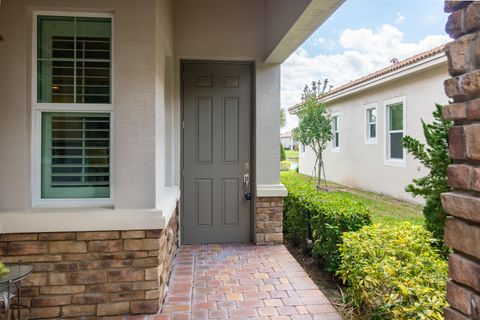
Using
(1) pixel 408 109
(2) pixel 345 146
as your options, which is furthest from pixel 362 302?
(2) pixel 345 146

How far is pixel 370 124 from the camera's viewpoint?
10172 mm

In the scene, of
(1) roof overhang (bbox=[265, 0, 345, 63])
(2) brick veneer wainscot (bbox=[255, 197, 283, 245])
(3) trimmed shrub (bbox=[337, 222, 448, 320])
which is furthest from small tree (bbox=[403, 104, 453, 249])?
(2) brick veneer wainscot (bbox=[255, 197, 283, 245])

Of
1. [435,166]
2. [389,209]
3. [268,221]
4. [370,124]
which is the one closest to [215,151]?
[268,221]

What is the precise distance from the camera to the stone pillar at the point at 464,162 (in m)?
0.90

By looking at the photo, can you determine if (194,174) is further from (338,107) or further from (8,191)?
(338,107)

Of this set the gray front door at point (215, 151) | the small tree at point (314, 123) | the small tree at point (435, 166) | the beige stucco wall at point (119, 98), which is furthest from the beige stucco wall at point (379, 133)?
the beige stucco wall at point (119, 98)

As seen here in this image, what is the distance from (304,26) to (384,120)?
22.9 feet

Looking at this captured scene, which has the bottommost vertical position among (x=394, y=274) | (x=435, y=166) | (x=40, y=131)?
(x=394, y=274)

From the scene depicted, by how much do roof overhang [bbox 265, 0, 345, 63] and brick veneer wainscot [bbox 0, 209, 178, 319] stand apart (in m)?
2.21

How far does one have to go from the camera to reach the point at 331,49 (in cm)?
1992

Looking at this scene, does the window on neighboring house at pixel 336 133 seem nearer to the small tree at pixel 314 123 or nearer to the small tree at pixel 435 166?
the small tree at pixel 314 123

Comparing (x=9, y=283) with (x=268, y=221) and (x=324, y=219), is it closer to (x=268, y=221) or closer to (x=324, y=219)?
(x=324, y=219)

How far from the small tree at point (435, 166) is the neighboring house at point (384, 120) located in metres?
4.45

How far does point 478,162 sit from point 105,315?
9.14 feet
